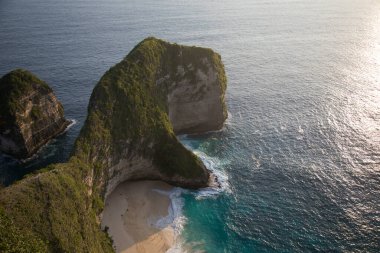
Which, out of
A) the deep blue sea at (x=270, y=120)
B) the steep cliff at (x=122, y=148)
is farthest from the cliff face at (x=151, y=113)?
the deep blue sea at (x=270, y=120)

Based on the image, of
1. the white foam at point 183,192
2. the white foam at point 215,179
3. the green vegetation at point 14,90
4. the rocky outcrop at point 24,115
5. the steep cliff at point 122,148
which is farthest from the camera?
the rocky outcrop at point 24,115

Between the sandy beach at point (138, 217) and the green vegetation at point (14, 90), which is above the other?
the green vegetation at point (14, 90)

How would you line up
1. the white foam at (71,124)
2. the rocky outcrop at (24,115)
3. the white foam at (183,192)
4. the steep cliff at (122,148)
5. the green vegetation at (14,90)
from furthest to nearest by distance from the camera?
the white foam at (71,124) < the rocky outcrop at (24,115) < the green vegetation at (14,90) < the white foam at (183,192) < the steep cliff at (122,148)

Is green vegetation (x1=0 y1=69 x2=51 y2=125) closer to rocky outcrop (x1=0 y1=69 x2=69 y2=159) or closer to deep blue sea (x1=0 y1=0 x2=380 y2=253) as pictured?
rocky outcrop (x1=0 y1=69 x2=69 y2=159)

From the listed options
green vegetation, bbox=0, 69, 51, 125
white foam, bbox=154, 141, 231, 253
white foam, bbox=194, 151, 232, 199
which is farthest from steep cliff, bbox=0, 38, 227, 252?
green vegetation, bbox=0, 69, 51, 125

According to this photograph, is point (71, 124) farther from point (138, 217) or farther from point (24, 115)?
point (138, 217)

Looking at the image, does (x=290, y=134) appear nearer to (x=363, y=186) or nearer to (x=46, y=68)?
(x=363, y=186)

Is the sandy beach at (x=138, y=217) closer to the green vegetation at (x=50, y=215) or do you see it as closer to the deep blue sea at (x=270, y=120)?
the deep blue sea at (x=270, y=120)

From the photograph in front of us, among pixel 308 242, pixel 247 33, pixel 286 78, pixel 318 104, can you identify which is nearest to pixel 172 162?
pixel 308 242
